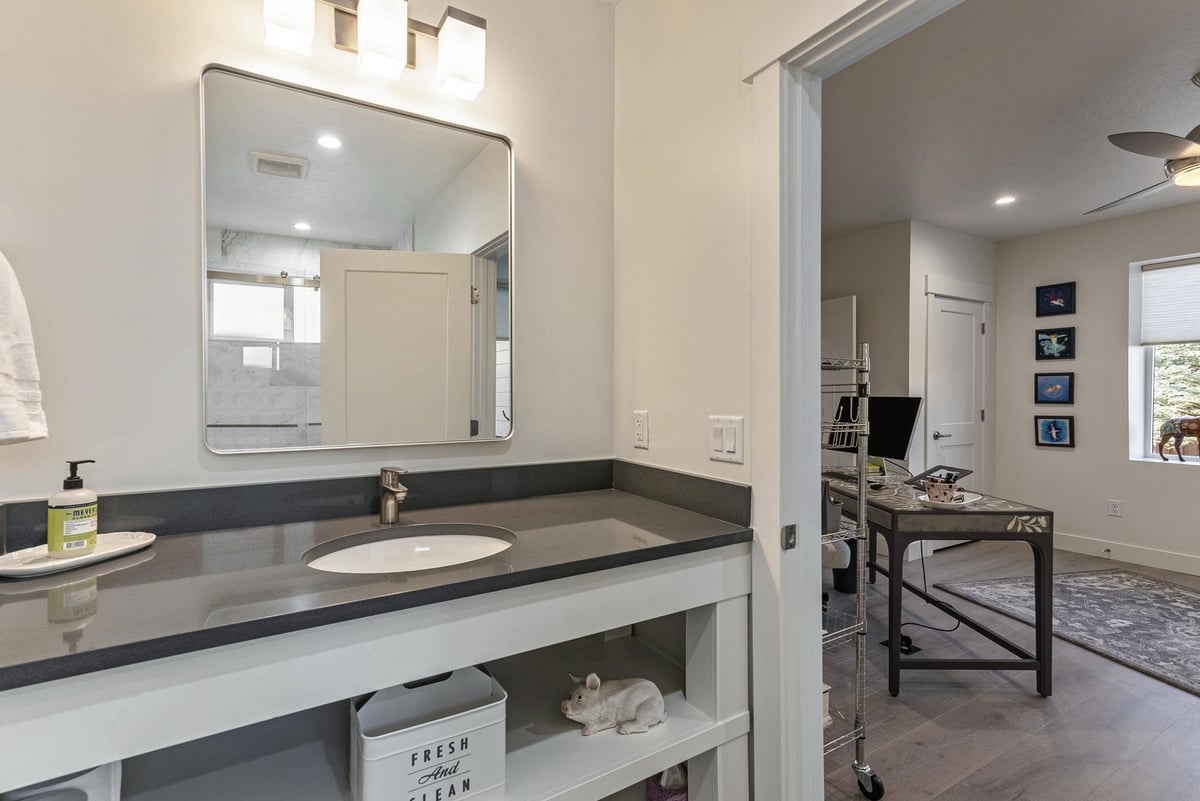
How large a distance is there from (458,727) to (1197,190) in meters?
5.07

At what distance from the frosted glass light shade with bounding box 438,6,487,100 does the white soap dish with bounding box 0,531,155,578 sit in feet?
4.09

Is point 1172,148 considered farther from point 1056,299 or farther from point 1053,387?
point 1053,387

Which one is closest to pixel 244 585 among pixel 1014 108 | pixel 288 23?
pixel 288 23

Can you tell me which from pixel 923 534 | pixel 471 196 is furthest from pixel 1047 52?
pixel 471 196

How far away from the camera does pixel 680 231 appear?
1468 millimetres

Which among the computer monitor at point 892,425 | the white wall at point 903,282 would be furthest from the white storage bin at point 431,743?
the white wall at point 903,282

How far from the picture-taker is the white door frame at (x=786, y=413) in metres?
1.18

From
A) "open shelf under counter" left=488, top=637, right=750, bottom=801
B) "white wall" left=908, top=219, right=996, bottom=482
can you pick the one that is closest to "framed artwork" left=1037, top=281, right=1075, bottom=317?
"white wall" left=908, top=219, right=996, bottom=482

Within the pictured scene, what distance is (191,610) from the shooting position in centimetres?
78

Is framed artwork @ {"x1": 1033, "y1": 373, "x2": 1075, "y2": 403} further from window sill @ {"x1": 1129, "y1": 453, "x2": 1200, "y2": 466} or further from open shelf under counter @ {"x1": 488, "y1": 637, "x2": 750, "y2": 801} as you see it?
open shelf under counter @ {"x1": 488, "y1": 637, "x2": 750, "y2": 801}

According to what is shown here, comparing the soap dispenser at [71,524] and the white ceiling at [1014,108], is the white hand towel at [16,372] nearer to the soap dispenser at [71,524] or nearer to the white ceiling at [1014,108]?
Result: the soap dispenser at [71,524]

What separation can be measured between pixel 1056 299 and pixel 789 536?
4.58 metres

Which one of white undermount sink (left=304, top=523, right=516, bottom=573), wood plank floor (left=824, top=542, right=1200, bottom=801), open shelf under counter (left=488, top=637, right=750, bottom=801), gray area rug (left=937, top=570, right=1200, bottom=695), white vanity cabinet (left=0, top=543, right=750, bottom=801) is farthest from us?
gray area rug (left=937, top=570, right=1200, bottom=695)

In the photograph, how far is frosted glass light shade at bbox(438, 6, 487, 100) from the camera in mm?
1397
